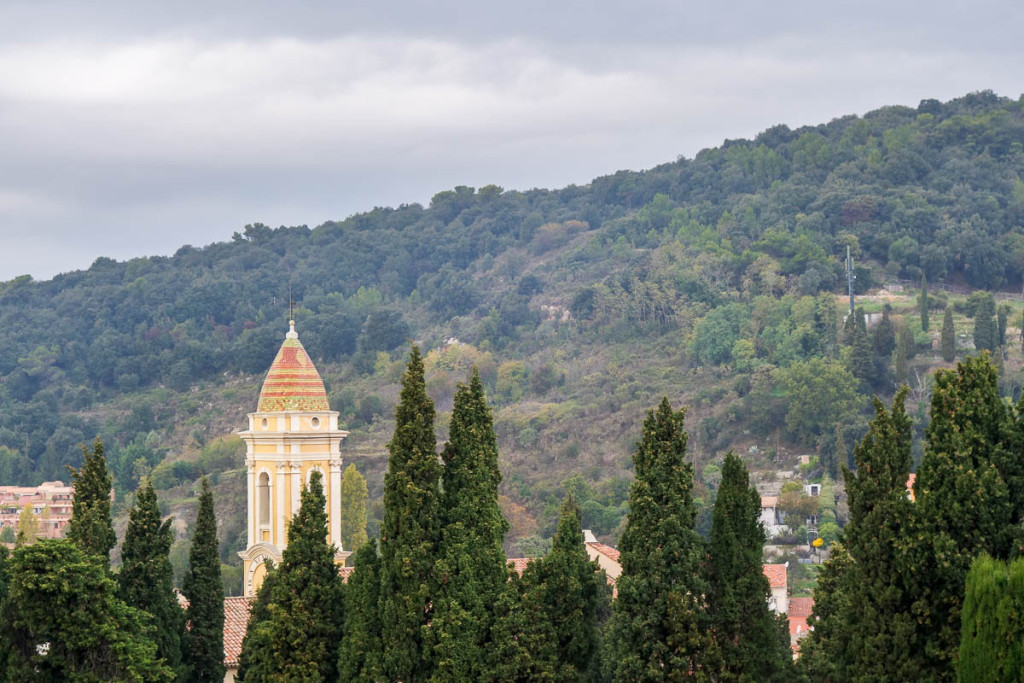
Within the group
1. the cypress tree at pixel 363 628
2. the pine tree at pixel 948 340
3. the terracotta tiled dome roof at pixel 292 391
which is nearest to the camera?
the cypress tree at pixel 363 628

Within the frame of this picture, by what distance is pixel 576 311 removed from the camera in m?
129

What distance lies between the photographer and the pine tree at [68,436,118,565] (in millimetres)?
28438

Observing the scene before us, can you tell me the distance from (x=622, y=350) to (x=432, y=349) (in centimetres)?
2144

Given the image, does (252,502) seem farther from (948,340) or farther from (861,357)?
(948,340)

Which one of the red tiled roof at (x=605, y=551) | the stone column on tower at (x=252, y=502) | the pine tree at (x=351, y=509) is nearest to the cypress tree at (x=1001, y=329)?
the pine tree at (x=351, y=509)

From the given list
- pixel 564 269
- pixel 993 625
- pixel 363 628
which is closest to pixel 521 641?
pixel 363 628

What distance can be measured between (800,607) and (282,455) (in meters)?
25.3

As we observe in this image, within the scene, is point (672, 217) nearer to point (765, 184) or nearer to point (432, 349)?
point (765, 184)

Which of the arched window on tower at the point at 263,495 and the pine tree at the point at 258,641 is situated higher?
the arched window on tower at the point at 263,495

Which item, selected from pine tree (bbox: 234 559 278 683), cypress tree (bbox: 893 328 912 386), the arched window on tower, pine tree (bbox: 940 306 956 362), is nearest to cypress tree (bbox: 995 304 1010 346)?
pine tree (bbox: 940 306 956 362)

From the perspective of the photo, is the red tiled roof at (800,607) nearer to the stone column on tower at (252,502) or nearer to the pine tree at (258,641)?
the stone column on tower at (252,502)

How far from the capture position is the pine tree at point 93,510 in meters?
28.4

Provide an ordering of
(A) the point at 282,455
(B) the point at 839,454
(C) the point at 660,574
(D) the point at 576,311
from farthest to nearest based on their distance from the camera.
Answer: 1. (D) the point at 576,311
2. (B) the point at 839,454
3. (A) the point at 282,455
4. (C) the point at 660,574

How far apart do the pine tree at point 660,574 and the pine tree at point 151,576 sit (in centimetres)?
830
